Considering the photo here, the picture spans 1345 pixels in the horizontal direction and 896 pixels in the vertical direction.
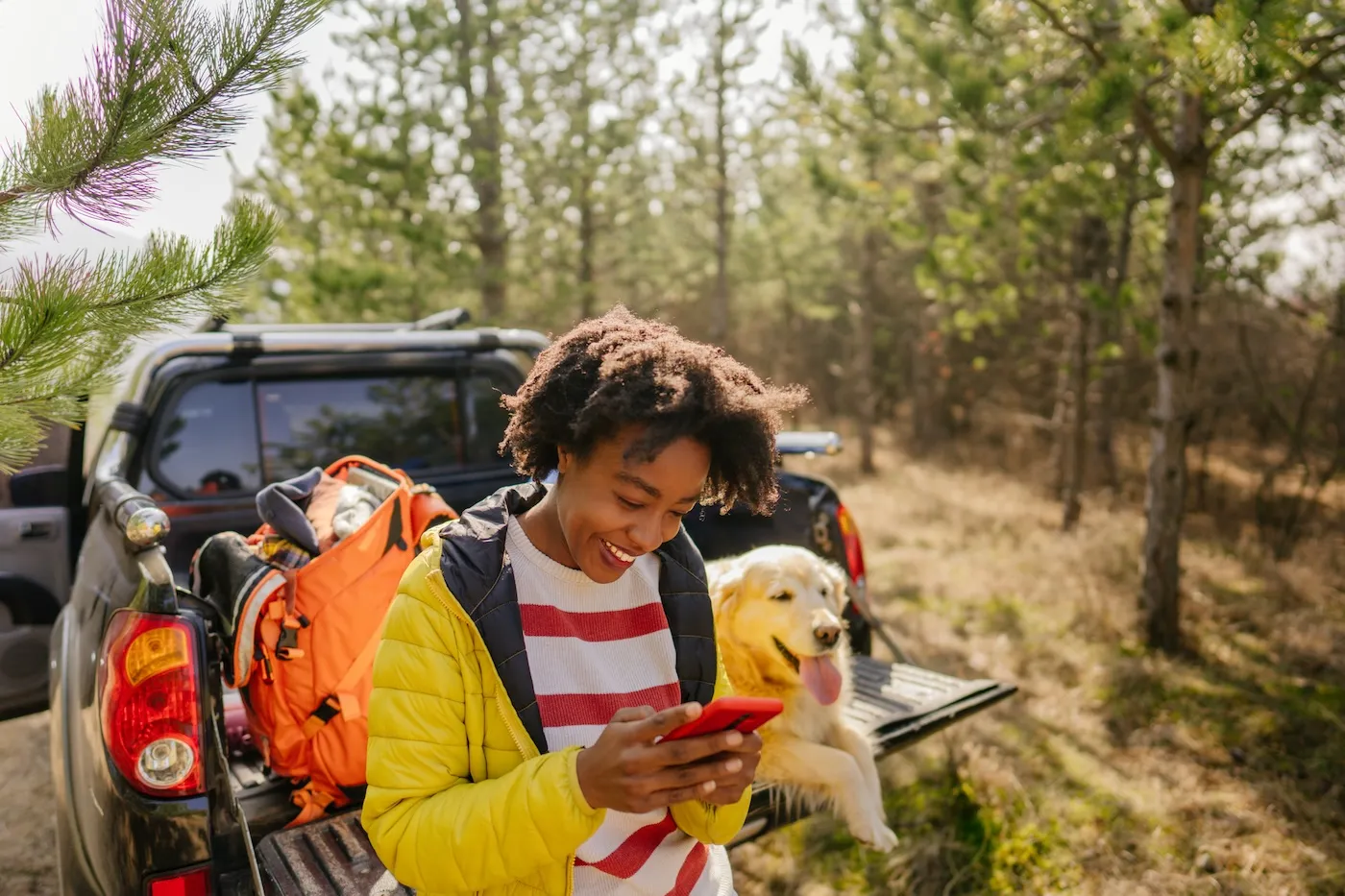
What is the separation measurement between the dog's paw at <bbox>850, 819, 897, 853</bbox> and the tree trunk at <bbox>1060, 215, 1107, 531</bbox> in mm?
6581

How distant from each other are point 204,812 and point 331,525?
88 cm

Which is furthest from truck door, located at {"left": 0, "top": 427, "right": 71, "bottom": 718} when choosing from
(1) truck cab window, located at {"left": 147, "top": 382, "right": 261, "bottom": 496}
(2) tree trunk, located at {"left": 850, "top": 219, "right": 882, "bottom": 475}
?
(2) tree trunk, located at {"left": 850, "top": 219, "right": 882, "bottom": 475}

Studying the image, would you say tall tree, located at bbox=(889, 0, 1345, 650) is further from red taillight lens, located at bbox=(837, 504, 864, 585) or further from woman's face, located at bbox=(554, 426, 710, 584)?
woman's face, located at bbox=(554, 426, 710, 584)

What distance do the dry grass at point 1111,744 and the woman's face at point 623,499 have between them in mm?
2371

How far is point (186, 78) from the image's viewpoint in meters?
1.83

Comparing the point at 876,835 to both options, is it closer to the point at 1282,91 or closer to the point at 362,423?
the point at 362,423

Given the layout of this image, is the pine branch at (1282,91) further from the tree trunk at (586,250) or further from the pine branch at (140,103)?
the tree trunk at (586,250)

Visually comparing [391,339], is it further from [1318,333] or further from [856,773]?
[1318,333]

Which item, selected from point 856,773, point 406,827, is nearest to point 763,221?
point 856,773

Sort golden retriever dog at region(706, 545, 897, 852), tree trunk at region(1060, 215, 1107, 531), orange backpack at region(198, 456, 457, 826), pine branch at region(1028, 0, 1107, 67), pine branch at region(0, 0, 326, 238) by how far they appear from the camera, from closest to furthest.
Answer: pine branch at region(0, 0, 326, 238)
orange backpack at region(198, 456, 457, 826)
golden retriever dog at region(706, 545, 897, 852)
pine branch at region(1028, 0, 1107, 67)
tree trunk at region(1060, 215, 1107, 531)

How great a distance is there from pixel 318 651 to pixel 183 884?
A: 574mm

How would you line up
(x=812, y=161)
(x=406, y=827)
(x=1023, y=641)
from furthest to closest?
(x=812, y=161), (x=1023, y=641), (x=406, y=827)

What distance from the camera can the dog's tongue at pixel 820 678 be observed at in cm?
274

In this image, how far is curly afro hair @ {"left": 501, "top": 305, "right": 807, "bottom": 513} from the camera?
4.66 ft
